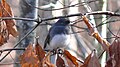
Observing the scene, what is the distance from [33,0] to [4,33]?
500mm

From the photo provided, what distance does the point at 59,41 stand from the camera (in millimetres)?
1715

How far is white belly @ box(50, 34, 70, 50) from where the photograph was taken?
1708 mm

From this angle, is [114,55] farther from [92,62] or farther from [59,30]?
[59,30]

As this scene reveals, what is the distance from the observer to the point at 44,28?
3385 millimetres

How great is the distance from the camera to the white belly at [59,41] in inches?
67.3

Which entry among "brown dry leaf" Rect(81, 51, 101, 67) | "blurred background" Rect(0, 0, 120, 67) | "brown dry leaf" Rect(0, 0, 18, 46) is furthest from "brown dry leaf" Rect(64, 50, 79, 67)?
"blurred background" Rect(0, 0, 120, 67)

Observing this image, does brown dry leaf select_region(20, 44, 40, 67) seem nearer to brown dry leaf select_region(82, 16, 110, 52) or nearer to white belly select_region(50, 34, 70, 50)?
brown dry leaf select_region(82, 16, 110, 52)

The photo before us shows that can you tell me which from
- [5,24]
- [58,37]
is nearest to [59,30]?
[58,37]

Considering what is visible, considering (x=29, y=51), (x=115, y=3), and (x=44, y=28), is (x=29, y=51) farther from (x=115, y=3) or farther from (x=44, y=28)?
(x=115, y=3)

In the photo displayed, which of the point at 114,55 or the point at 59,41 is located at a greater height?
the point at 114,55

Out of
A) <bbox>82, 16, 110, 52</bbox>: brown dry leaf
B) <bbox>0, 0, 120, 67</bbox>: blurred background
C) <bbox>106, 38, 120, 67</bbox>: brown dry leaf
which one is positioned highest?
<bbox>82, 16, 110, 52</bbox>: brown dry leaf

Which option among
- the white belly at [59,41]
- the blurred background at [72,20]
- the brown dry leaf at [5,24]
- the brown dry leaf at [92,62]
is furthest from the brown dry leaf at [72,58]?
the white belly at [59,41]

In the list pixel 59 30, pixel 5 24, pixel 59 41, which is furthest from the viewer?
pixel 59 30

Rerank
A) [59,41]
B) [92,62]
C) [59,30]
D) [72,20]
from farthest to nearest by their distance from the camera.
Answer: [72,20]
[59,30]
[59,41]
[92,62]
